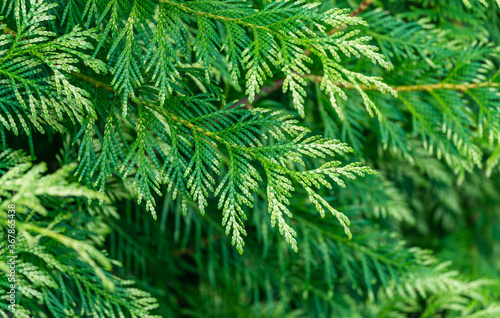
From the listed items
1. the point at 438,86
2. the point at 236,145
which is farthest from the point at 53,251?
the point at 438,86

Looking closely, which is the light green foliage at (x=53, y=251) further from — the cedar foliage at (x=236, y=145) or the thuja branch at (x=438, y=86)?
the thuja branch at (x=438, y=86)

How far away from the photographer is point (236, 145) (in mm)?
819

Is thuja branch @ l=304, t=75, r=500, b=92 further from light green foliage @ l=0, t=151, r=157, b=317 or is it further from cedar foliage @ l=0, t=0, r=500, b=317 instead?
light green foliage @ l=0, t=151, r=157, b=317

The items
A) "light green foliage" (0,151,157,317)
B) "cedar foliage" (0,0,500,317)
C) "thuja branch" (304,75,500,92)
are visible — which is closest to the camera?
"light green foliage" (0,151,157,317)

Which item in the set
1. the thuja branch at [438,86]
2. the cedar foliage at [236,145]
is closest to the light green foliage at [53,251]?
the cedar foliage at [236,145]

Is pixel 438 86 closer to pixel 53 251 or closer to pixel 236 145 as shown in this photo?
pixel 236 145

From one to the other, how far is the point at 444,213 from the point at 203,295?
1295 mm

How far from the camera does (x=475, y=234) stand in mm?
2240

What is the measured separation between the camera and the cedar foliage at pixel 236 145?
2.58ft

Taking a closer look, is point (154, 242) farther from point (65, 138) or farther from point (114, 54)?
point (114, 54)

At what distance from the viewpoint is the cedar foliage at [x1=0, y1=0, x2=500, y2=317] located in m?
0.79

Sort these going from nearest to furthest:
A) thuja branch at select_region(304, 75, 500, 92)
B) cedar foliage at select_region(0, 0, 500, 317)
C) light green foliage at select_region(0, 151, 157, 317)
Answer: light green foliage at select_region(0, 151, 157, 317) < cedar foliage at select_region(0, 0, 500, 317) < thuja branch at select_region(304, 75, 500, 92)

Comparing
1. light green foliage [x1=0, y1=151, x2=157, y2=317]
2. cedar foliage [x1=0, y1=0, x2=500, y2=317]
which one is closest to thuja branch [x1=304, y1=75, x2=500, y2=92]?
cedar foliage [x1=0, y1=0, x2=500, y2=317]

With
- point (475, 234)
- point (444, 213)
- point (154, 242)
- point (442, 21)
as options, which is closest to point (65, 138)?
point (154, 242)
